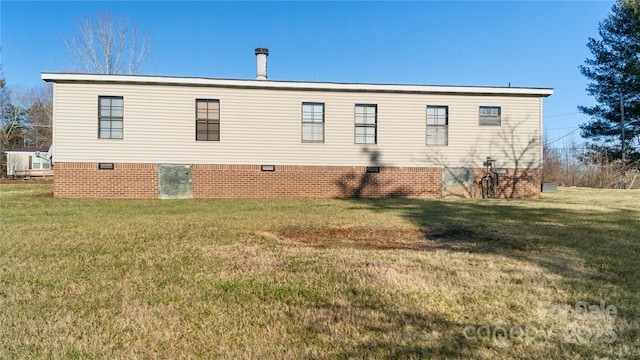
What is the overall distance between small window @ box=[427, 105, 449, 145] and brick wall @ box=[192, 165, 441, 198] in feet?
3.75

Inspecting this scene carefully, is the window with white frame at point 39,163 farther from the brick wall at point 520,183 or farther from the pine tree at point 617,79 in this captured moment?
the pine tree at point 617,79

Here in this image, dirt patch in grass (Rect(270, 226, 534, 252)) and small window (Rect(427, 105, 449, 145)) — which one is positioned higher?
small window (Rect(427, 105, 449, 145))

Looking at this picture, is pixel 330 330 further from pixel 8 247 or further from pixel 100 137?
pixel 100 137

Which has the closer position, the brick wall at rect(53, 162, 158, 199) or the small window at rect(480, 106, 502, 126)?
the brick wall at rect(53, 162, 158, 199)

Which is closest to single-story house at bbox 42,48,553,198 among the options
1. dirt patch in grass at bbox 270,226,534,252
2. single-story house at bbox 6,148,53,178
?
dirt patch in grass at bbox 270,226,534,252

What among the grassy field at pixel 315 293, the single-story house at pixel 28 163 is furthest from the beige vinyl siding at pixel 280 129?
the single-story house at pixel 28 163

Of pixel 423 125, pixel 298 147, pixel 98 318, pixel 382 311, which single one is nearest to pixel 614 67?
pixel 423 125

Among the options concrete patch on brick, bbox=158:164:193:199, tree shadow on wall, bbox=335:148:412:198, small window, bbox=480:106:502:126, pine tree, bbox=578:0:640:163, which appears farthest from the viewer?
pine tree, bbox=578:0:640:163

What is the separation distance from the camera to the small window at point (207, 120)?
13.2m

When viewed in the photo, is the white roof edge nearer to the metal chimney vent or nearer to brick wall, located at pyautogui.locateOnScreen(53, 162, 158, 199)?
the metal chimney vent

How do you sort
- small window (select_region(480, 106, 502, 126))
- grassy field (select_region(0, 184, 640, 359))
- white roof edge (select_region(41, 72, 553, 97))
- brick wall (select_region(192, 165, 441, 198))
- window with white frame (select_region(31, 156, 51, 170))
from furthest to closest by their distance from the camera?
window with white frame (select_region(31, 156, 51, 170))
small window (select_region(480, 106, 502, 126))
brick wall (select_region(192, 165, 441, 198))
white roof edge (select_region(41, 72, 553, 97))
grassy field (select_region(0, 184, 640, 359))

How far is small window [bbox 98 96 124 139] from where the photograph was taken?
500 inches

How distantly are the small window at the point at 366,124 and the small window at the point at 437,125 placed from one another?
2096 millimetres

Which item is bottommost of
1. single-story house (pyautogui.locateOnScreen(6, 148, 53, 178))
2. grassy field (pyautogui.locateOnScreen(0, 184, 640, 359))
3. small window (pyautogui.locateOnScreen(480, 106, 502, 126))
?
grassy field (pyautogui.locateOnScreen(0, 184, 640, 359))
